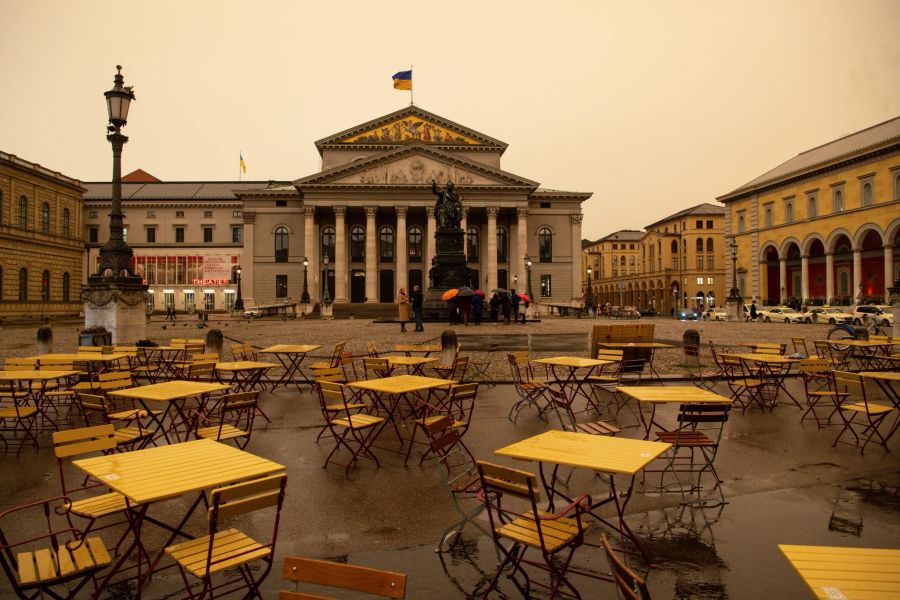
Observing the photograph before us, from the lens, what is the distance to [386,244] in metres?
63.9

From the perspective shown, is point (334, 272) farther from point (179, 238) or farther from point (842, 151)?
point (842, 151)

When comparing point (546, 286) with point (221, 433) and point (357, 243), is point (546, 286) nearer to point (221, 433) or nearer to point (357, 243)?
point (357, 243)

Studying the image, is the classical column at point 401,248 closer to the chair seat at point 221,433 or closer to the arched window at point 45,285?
the arched window at point 45,285

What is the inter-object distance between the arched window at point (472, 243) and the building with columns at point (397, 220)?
0.13m

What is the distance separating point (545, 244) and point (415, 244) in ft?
46.7

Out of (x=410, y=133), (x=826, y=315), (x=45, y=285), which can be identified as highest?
(x=410, y=133)

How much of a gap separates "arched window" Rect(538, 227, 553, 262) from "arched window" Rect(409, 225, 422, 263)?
13092 mm

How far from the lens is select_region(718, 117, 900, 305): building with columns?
44812 millimetres

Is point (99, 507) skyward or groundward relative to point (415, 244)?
groundward

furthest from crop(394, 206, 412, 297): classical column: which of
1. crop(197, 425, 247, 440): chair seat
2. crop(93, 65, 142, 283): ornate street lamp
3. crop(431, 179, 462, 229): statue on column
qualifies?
crop(197, 425, 247, 440): chair seat

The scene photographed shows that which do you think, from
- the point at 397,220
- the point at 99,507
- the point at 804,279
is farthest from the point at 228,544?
the point at 804,279

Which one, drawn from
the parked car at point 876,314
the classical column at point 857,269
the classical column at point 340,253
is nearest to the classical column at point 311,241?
the classical column at point 340,253

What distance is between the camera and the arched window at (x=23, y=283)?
53.5 metres

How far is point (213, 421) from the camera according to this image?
964 centimetres
